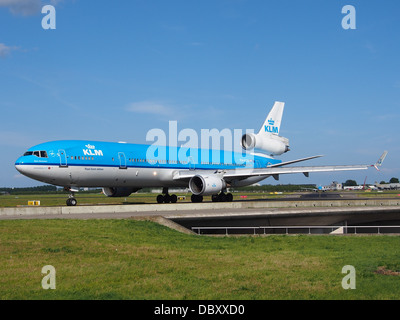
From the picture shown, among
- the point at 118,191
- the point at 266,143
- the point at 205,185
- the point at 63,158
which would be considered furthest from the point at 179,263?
the point at 266,143

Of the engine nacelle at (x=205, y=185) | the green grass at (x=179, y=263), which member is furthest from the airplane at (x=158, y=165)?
the green grass at (x=179, y=263)

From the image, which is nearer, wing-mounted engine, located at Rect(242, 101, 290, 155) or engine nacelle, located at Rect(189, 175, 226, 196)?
engine nacelle, located at Rect(189, 175, 226, 196)

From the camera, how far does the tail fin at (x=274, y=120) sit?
4856 centimetres

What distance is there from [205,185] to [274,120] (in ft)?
53.8

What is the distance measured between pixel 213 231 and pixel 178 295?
723 inches

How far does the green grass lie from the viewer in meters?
9.77

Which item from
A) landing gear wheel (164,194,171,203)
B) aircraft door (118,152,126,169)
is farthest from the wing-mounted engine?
aircraft door (118,152,126,169)

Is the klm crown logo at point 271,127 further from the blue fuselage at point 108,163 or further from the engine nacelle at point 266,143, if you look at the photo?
the blue fuselage at point 108,163

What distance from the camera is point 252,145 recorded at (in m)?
47.7

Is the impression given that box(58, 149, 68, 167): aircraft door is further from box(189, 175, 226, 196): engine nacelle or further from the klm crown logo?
the klm crown logo

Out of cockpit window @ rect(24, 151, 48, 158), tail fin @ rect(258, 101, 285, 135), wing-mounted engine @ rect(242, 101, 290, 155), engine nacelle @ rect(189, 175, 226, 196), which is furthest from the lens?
tail fin @ rect(258, 101, 285, 135)

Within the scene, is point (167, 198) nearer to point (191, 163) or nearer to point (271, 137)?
point (191, 163)

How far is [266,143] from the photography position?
4831cm

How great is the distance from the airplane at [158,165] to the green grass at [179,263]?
10010 millimetres
